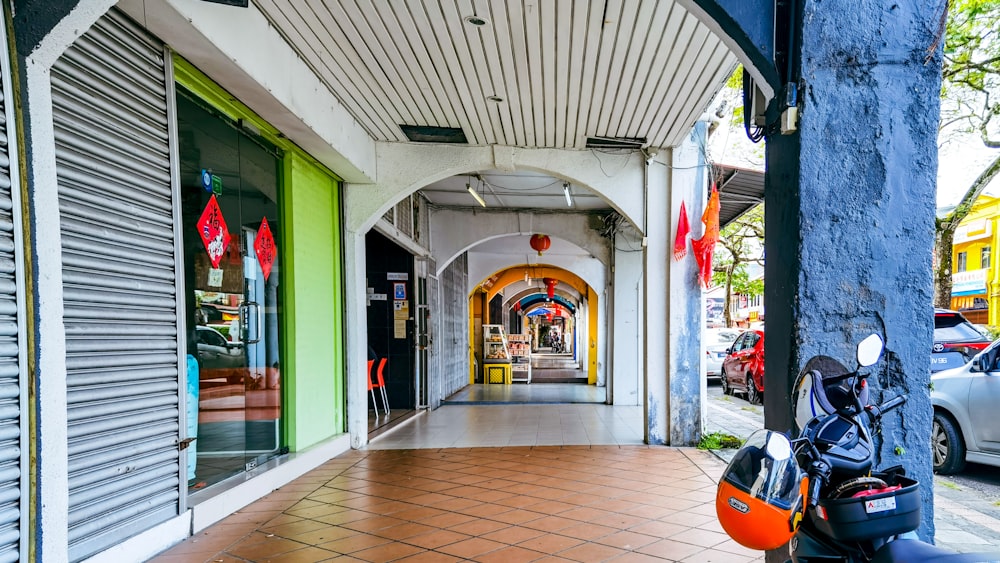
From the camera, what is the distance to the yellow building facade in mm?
17734

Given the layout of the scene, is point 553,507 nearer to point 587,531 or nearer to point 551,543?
point 587,531

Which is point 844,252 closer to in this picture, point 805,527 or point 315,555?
point 805,527

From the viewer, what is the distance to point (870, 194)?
2021mm

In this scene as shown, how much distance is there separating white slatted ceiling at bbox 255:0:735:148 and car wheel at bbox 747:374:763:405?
17.9 feet

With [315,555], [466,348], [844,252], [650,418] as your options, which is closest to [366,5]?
[844,252]

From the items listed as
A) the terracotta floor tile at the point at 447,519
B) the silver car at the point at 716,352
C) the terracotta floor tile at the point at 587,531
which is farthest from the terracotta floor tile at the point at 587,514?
the silver car at the point at 716,352

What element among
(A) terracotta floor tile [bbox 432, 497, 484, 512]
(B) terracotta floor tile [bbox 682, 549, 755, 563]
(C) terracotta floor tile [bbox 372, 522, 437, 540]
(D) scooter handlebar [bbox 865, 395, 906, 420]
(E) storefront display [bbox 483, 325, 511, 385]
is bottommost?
(E) storefront display [bbox 483, 325, 511, 385]

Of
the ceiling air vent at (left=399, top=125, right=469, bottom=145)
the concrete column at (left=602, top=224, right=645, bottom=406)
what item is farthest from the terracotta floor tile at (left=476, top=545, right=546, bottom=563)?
the concrete column at (left=602, top=224, right=645, bottom=406)

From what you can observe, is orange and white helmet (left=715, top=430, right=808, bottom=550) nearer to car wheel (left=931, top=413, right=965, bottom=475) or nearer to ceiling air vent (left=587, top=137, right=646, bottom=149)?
car wheel (left=931, top=413, right=965, bottom=475)

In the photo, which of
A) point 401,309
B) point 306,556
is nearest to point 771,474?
point 306,556

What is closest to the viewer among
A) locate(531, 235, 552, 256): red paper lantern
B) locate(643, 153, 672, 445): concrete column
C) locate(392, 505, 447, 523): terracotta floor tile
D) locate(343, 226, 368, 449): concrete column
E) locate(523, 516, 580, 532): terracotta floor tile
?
locate(523, 516, 580, 532): terracotta floor tile

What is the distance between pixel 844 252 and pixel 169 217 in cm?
325

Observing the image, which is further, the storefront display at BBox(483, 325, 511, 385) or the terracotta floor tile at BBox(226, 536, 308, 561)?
the storefront display at BBox(483, 325, 511, 385)

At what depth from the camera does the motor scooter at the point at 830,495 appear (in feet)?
3.96
